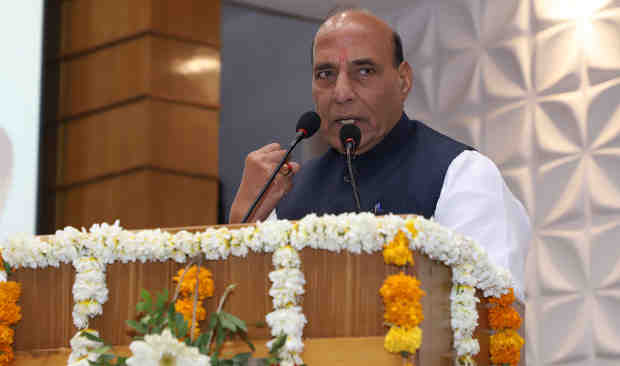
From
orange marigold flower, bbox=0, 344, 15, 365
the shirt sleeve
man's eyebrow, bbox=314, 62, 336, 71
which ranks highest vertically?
man's eyebrow, bbox=314, 62, 336, 71

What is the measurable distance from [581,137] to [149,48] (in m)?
2.91

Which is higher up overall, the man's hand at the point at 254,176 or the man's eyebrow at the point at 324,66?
the man's eyebrow at the point at 324,66

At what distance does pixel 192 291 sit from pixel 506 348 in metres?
0.78

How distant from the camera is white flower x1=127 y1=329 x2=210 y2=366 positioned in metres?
1.63

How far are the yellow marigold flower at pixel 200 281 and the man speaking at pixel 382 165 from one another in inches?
27.7

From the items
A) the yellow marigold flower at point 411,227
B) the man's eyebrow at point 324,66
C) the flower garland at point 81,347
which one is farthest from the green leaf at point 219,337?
the man's eyebrow at point 324,66

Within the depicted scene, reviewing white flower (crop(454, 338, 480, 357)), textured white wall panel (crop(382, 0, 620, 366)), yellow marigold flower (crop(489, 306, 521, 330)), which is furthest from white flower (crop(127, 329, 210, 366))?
textured white wall panel (crop(382, 0, 620, 366))

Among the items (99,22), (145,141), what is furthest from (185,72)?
(99,22)

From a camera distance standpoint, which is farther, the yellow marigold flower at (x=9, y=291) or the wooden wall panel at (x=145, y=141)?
the wooden wall panel at (x=145, y=141)

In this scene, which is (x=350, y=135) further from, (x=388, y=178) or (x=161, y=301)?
(x=161, y=301)

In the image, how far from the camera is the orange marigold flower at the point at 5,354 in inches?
79.4

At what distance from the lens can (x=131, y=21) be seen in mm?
6211

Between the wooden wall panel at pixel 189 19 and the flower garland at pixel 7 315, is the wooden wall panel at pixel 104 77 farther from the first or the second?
the flower garland at pixel 7 315

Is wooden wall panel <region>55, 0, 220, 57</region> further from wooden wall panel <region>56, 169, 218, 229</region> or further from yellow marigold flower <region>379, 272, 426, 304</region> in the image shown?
yellow marigold flower <region>379, 272, 426, 304</region>
